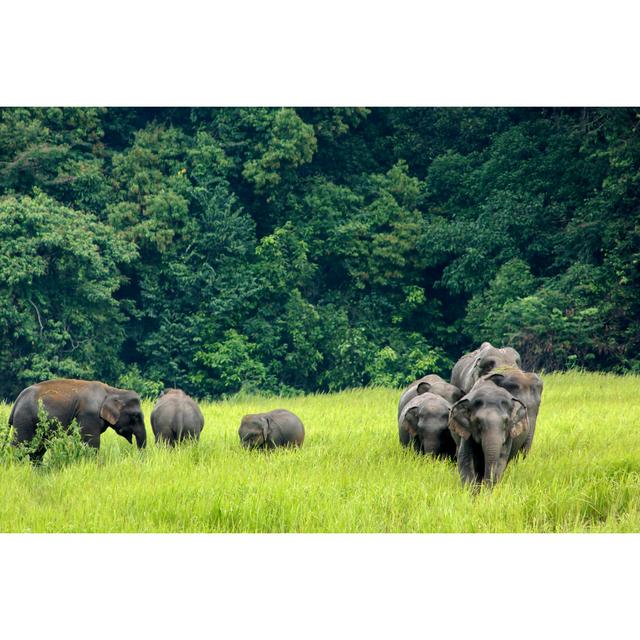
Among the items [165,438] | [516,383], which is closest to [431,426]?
[516,383]

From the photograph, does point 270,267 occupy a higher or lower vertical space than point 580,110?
lower

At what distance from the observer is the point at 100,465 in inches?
326

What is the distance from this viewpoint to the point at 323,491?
Answer: 7094 mm

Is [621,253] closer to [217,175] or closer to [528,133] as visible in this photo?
[528,133]

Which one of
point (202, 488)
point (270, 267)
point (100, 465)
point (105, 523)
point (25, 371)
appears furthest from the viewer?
point (270, 267)

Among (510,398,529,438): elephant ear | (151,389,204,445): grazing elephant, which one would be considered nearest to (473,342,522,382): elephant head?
(510,398,529,438): elephant ear

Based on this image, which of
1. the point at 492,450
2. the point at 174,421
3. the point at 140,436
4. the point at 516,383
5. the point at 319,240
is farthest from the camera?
the point at 319,240

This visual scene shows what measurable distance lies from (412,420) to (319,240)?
8.12m

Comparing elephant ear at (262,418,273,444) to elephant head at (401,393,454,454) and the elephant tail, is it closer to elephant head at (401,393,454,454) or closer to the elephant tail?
the elephant tail

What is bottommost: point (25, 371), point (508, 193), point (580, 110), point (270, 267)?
point (25, 371)

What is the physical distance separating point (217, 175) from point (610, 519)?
36.5ft

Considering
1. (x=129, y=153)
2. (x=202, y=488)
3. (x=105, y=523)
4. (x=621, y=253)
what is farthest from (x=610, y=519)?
(x=129, y=153)

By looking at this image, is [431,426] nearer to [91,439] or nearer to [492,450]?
[492,450]

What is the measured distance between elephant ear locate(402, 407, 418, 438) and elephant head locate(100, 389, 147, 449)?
231 cm
